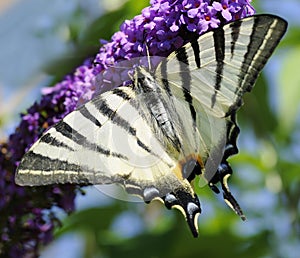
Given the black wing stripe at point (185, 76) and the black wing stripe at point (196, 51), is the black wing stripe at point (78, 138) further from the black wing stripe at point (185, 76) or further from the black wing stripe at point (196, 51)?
the black wing stripe at point (196, 51)

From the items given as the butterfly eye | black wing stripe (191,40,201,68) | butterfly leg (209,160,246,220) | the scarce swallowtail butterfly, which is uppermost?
black wing stripe (191,40,201,68)

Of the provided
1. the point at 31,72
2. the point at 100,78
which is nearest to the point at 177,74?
the point at 100,78

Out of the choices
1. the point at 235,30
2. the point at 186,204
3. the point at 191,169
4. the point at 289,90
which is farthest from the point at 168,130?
the point at 289,90

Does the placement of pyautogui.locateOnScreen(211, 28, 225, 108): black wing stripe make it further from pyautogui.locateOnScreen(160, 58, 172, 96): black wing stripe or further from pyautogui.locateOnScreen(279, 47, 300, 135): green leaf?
pyautogui.locateOnScreen(279, 47, 300, 135): green leaf

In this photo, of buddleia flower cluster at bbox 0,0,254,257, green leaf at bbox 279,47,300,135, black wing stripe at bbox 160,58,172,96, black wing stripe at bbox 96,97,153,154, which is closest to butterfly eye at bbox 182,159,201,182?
black wing stripe at bbox 96,97,153,154

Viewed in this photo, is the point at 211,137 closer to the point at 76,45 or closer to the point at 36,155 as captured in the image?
the point at 36,155
